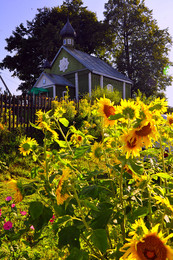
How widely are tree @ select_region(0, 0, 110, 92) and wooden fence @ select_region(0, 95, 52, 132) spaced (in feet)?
62.9

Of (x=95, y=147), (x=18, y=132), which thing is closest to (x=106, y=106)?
(x=95, y=147)

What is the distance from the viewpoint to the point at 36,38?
26797 mm

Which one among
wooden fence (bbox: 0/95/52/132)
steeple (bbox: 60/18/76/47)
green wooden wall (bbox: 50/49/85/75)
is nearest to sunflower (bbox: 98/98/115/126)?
wooden fence (bbox: 0/95/52/132)

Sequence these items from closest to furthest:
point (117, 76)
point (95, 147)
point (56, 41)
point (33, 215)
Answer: point (33, 215) → point (95, 147) → point (117, 76) → point (56, 41)

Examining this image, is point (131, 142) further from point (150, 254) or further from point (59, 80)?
point (59, 80)

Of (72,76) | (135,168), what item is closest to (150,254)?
(135,168)

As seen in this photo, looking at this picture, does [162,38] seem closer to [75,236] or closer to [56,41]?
[56,41]

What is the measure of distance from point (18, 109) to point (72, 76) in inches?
572

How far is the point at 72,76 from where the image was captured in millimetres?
21594

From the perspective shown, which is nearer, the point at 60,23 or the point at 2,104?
the point at 2,104

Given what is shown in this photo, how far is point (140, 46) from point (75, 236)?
1097 inches

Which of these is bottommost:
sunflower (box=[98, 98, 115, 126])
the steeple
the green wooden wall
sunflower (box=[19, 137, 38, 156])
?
sunflower (box=[19, 137, 38, 156])

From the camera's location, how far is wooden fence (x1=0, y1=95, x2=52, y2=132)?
719 centimetres

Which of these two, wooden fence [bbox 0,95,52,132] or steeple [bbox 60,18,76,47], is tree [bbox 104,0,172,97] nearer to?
steeple [bbox 60,18,76,47]
